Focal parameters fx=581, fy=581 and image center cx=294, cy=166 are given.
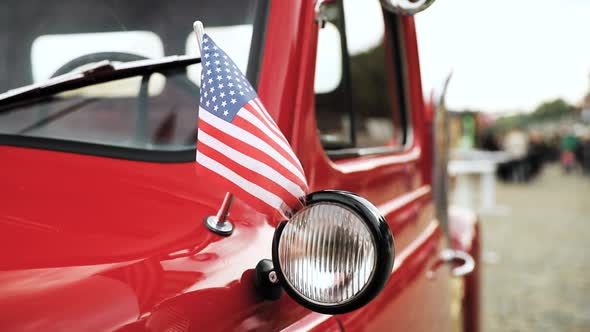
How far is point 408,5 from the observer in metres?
1.47

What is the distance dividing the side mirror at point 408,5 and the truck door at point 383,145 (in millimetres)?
173

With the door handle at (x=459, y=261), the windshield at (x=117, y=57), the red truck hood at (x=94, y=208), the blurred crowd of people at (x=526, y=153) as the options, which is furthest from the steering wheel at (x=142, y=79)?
the blurred crowd of people at (x=526, y=153)

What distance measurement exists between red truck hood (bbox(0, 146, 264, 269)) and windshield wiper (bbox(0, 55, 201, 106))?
0.13m

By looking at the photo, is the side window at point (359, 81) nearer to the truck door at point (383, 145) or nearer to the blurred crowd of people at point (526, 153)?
the truck door at point (383, 145)

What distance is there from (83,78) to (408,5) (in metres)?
0.81

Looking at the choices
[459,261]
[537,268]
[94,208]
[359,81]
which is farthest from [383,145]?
[537,268]

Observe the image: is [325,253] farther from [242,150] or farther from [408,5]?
[408,5]

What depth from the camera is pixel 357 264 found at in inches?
38.0

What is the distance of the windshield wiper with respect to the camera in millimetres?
1308

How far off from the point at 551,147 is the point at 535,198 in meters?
18.2

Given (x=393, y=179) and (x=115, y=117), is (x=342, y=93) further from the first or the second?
(x=115, y=117)

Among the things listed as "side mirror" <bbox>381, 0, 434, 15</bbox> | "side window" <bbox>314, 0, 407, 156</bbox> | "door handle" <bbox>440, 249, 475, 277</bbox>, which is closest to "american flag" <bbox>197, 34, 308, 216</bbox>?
"side window" <bbox>314, 0, 407, 156</bbox>

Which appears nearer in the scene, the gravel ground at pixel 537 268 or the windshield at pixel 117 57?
the windshield at pixel 117 57

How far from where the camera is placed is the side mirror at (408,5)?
1.44 metres
